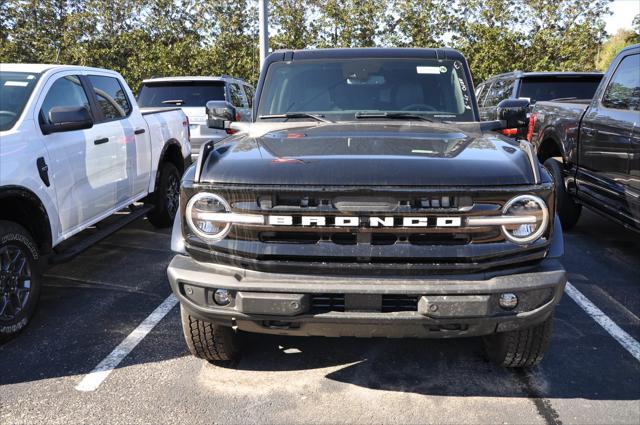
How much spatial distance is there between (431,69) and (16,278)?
10.8 ft

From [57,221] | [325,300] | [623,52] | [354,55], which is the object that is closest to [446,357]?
[325,300]

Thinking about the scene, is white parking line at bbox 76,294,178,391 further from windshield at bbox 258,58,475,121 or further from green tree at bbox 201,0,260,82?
green tree at bbox 201,0,260,82

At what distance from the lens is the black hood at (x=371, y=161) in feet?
8.22

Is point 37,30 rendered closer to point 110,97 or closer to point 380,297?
point 110,97

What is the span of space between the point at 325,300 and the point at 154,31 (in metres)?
Result: 21.0

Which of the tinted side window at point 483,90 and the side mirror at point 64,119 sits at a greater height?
the side mirror at point 64,119

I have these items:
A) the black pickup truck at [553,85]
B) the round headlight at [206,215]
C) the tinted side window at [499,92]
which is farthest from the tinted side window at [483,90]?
the round headlight at [206,215]

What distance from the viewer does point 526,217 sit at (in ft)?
8.23

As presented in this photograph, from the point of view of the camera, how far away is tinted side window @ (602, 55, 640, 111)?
4.73m

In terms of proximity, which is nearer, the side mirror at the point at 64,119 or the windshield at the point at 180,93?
the side mirror at the point at 64,119

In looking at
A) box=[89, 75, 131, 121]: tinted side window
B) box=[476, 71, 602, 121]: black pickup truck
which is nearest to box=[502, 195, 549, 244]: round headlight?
box=[89, 75, 131, 121]: tinted side window

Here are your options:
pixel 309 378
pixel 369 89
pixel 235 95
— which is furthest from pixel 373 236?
pixel 235 95

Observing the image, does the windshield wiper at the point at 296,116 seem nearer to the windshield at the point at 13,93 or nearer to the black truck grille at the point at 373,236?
the black truck grille at the point at 373,236

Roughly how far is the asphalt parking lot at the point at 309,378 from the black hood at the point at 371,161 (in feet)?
4.00
